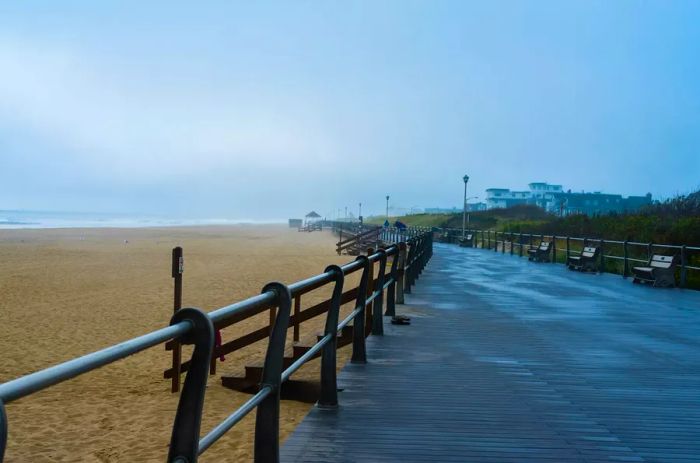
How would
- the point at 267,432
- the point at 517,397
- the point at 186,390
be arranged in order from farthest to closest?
the point at 517,397, the point at 267,432, the point at 186,390

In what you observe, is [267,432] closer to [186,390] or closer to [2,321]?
[186,390]

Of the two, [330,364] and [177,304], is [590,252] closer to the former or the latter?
[177,304]

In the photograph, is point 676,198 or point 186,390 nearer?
point 186,390

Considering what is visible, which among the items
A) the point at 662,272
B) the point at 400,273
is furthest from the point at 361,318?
the point at 662,272

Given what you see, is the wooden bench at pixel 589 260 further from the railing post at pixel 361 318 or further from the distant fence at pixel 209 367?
the distant fence at pixel 209 367

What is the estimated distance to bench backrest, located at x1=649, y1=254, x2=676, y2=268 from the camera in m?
15.4

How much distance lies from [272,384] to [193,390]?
1.03 metres

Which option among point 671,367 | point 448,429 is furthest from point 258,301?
point 671,367

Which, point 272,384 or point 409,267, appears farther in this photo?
point 409,267

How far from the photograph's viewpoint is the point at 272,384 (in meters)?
3.15

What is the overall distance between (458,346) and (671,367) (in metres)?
2.13

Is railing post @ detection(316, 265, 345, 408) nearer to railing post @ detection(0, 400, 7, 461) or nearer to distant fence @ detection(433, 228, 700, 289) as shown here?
railing post @ detection(0, 400, 7, 461)

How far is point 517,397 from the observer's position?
16.7 feet

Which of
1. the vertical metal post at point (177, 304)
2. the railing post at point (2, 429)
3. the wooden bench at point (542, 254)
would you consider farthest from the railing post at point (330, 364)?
the wooden bench at point (542, 254)
